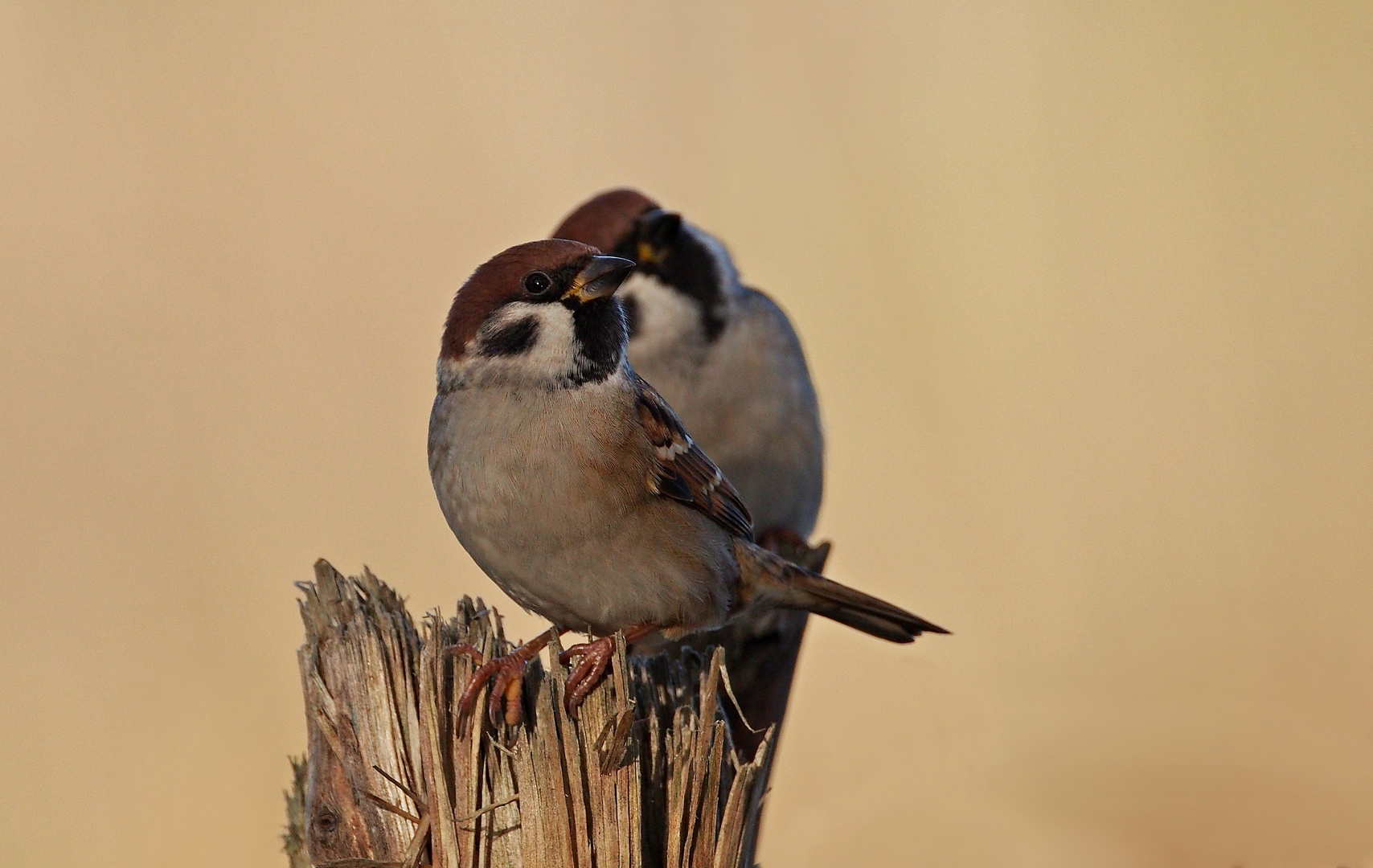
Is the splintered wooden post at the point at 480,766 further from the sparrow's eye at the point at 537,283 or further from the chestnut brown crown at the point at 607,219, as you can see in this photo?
the chestnut brown crown at the point at 607,219

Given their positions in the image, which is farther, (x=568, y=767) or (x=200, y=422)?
(x=200, y=422)

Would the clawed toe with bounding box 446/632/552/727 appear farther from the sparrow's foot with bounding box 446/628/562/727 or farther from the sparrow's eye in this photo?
the sparrow's eye

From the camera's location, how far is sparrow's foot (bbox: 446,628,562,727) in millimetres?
2041

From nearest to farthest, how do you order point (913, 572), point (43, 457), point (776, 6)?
point (43, 457) < point (913, 572) < point (776, 6)

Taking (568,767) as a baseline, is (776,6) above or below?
above

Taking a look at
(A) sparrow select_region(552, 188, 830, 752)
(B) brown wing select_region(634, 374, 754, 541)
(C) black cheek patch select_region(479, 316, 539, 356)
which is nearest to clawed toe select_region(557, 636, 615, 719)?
(B) brown wing select_region(634, 374, 754, 541)

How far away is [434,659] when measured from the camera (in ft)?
6.73

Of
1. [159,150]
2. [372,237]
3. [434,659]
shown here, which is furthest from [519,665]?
[159,150]

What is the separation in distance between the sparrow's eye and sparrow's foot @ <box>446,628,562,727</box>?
66 cm

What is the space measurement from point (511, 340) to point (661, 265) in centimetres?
131

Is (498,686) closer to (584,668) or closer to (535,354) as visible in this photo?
(584,668)

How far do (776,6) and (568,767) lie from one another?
192 inches

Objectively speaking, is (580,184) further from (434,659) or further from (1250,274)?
(434,659)

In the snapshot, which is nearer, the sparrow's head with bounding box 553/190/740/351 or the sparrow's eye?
the sparrow's eye
